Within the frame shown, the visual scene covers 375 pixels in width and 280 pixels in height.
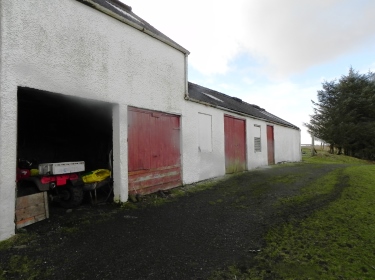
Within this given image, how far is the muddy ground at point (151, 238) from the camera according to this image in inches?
115

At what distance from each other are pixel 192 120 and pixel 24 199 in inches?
226

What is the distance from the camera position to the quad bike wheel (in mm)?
5496

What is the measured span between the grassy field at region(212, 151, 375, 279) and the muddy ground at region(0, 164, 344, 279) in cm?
21

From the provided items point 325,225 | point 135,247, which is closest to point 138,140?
point 135,247

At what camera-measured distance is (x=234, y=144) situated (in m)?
Result: 11.6

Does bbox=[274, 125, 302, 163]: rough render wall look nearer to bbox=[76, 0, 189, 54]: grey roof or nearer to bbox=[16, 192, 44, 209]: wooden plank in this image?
bbox=[76, 0, 189, 54]: grey roof

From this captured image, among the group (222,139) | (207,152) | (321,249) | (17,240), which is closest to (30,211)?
(17,240)

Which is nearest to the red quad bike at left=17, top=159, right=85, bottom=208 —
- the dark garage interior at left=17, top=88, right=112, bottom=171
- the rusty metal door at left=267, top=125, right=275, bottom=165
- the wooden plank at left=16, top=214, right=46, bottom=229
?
the wooden plank at left=16, top=214, right=46, bottom=229

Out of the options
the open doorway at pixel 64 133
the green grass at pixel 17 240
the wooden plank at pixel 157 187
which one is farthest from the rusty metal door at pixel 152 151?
the green grass at pixel 17 240

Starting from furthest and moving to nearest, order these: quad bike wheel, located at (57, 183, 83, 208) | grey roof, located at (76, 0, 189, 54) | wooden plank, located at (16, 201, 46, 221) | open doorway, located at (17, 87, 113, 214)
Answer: open doorway, located at (17, 87, 113, 214) < quad bike wheel, located at (57, 183, 83, 208) < grey roof, located at (76, 0, 189, 54) < wooden plank, located at (16, 201, 46, 221)

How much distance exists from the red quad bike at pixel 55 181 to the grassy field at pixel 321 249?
397cm

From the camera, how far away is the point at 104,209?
17.9 feet

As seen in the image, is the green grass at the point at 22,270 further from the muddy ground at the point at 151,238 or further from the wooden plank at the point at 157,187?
the wooden plank at the point at 157,187

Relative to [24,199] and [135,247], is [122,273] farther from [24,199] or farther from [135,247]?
[24,199]
